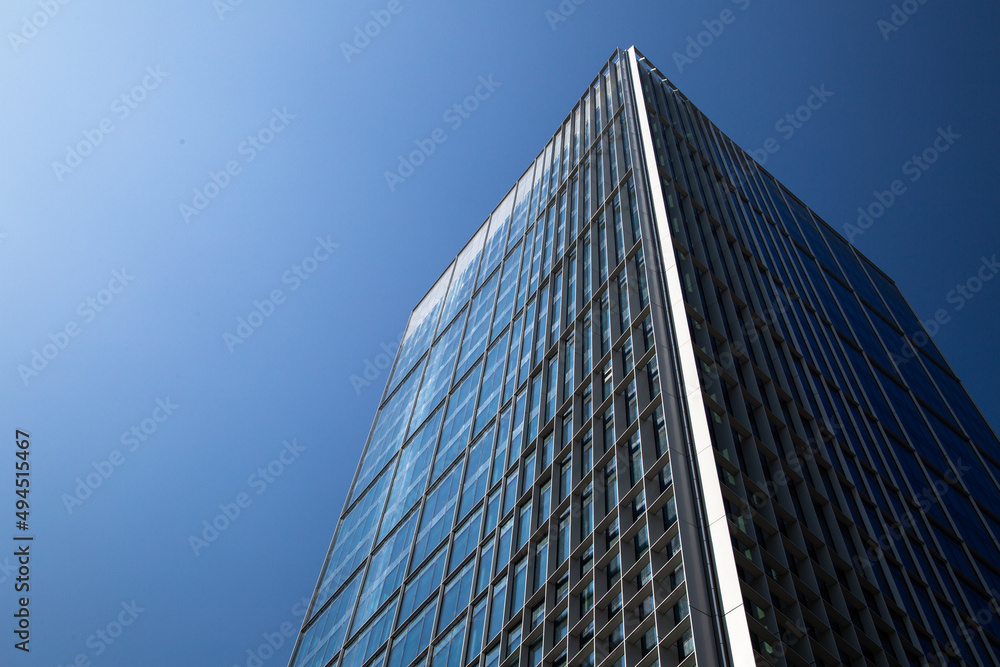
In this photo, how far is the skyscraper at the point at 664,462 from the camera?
76.7 feet

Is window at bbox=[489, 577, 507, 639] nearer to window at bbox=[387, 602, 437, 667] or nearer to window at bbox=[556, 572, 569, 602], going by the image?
window at bbox=[556, 572, 569, 602]

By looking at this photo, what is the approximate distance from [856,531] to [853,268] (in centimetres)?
4286

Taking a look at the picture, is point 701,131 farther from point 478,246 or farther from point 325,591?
point 325,591

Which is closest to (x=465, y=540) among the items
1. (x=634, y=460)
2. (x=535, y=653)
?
(x=535, y=653)

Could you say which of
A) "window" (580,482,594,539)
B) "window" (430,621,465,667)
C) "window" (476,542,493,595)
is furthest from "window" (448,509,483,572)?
"window" (580,482,594,539)

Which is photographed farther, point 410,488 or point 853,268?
point 853,268

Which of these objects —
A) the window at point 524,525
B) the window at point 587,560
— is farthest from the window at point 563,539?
the window at point 524,525

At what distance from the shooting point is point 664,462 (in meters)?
25.6

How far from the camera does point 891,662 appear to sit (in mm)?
23625

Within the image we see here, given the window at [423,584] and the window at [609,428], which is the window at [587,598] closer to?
→ the window at [609,428]

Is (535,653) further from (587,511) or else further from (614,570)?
(587,511)

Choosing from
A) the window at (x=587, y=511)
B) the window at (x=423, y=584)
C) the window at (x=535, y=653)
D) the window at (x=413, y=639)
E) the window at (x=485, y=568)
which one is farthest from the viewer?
the window at (x=423, y=584)

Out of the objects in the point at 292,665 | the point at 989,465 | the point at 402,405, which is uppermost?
the point at 989,465

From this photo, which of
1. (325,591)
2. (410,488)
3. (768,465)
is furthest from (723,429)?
(325,591)
